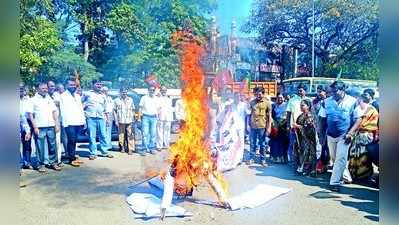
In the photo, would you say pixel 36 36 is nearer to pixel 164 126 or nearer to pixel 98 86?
pixel 98 86

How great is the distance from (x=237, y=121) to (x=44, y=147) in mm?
1833

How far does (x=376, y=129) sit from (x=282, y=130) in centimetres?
89

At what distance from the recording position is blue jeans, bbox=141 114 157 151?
446 cm

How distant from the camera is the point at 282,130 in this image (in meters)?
4.71

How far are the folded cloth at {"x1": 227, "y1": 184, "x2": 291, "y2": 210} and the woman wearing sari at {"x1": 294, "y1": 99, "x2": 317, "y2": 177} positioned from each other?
0.30 metres

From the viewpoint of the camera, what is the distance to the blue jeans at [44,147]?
4.39m

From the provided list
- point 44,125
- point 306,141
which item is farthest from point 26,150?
point 306,141

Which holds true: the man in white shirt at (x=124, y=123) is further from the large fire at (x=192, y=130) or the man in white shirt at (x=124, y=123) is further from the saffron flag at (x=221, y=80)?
the saffron flag at (x=221, y=80)

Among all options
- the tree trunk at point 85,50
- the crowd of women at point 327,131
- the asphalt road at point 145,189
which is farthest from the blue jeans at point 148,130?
the crowd of women at point 327,131

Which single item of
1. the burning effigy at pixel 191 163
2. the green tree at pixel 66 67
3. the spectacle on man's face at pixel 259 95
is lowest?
the burning effigy at pixel 191 163

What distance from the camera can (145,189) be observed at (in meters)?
4.46

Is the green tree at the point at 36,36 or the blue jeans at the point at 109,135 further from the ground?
the green tree at the point at 36,36

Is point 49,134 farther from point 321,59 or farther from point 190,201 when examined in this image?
point 321,59
